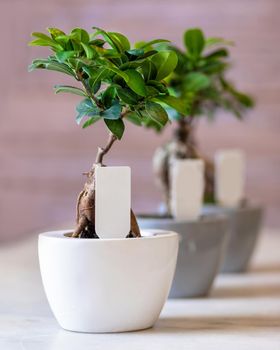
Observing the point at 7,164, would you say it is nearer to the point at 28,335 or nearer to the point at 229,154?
the point at 229,154

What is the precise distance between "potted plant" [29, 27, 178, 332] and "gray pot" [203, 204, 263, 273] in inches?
34.7

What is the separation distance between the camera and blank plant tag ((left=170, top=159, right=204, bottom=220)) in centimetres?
195

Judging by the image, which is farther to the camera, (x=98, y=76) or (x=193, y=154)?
(x=193, y=154)

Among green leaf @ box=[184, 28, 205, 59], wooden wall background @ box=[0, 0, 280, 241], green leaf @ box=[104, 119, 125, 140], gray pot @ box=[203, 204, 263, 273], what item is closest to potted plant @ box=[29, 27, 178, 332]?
green leaf @ box=[104, 119, 125, 140]

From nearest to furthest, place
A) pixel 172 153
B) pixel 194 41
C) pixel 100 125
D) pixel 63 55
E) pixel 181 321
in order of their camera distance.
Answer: pixel 63 55 < pixel 181 321 < pixel 194 41 < pixel 172 153 < pixel 100 125

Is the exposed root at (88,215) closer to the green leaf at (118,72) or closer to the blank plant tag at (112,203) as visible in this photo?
the blank plant tag at (112,203)

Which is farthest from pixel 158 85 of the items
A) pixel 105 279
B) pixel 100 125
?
pixel 100 125

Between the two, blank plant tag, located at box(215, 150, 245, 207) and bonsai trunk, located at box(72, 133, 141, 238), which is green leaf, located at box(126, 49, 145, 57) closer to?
bonsai trunk, located at box(72, 133, 141, 238)

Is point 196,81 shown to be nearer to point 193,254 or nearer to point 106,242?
point 193,254

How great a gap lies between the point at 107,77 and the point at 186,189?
1.80ft

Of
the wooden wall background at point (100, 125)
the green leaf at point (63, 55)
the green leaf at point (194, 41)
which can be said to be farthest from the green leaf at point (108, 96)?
the wooden wall background at point (100, 125)

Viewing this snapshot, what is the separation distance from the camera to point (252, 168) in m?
4.08

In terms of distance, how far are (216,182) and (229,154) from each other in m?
0.10

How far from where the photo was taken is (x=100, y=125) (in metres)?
4.07
